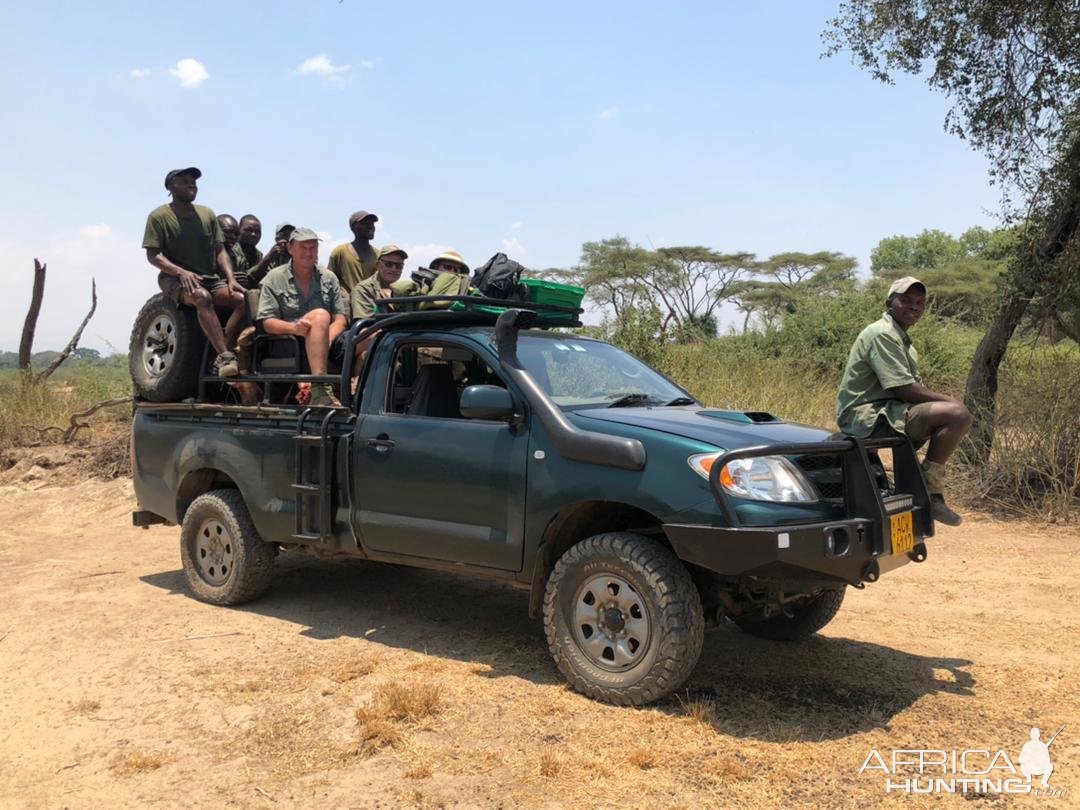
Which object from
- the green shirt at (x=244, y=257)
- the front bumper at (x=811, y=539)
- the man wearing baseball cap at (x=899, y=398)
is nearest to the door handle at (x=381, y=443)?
the front bumper at (x=811, y=539)

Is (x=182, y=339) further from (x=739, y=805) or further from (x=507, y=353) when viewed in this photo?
(x=739, y=805)

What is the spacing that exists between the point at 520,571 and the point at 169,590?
351 cm

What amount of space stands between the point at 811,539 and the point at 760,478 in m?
0.36

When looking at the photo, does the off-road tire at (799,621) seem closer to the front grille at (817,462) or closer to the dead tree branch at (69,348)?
the front grille at (817,462)

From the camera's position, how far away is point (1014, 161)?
1059cm

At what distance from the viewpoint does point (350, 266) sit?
8992 millimetres

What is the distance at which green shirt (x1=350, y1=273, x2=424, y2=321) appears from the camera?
24.9ft

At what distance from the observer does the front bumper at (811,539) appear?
397 centimetres

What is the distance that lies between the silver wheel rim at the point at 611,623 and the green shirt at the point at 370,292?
12.3ft

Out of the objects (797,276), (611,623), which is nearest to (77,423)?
(611,623)

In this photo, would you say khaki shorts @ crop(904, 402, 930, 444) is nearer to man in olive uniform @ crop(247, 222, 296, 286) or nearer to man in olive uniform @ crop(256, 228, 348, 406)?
man in olive uniform @ crop(256, 228, 348, 406)

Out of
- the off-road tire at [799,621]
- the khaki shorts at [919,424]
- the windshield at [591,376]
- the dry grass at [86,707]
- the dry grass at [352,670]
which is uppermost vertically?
the windshield at [591,376]

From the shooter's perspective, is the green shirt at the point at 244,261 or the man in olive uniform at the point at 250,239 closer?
the green shirt at the point at 244,261

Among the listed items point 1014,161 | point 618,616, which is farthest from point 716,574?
point 1014,161
